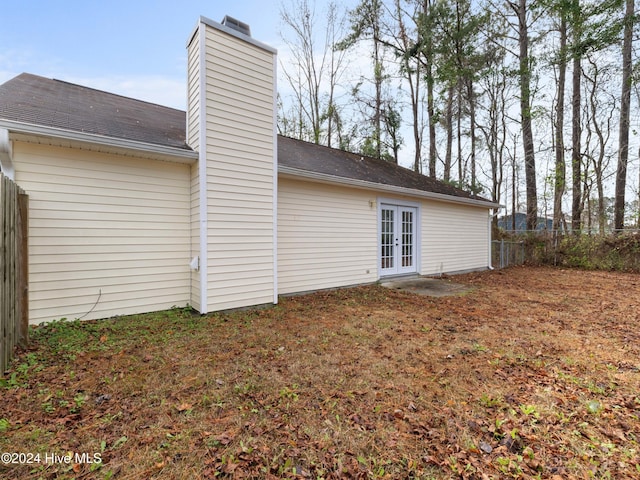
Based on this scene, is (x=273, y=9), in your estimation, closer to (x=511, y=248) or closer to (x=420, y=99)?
(x=420, y=99)

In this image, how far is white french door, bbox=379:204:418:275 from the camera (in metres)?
7.92

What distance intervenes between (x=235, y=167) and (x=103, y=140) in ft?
5.84

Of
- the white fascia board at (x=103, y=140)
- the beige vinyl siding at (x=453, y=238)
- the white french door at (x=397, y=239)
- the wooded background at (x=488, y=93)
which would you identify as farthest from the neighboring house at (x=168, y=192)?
the wooded background at (x=488, y=93)

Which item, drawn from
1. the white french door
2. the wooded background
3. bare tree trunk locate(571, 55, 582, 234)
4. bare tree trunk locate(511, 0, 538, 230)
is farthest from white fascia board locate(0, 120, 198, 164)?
bare tree trunk locate(571, 55, 582, 234)

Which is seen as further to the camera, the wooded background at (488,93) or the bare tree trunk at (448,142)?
the bare tree trunk at (448,142)

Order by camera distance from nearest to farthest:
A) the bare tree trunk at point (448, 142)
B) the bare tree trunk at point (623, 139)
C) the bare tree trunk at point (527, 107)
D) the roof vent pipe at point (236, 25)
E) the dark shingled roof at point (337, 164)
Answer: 1. the roof vent pipe at point (236, 25)
2. the dark shingled roof at point (337, 164)
3. the bare tree trunk at point (623, 139)
4. the bare tree trunk at point (527, 107)
5. the bare tree trunk at point (448, 142)

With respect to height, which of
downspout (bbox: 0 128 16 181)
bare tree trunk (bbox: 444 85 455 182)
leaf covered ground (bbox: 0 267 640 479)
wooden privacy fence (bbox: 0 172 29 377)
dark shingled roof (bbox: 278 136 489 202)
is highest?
bare tree trunk (bbox: 444 85 455 182)

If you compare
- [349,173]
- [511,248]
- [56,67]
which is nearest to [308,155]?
[349,173]

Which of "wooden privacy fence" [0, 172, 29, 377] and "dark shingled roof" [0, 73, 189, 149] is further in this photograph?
"dark shingled roof" [0, 73, 189, 149]

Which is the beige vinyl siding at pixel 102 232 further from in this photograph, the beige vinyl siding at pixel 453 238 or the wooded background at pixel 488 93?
the wooded background at pixel 488 93

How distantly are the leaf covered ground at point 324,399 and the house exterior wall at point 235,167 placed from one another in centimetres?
78

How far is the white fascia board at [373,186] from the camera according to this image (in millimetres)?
5805

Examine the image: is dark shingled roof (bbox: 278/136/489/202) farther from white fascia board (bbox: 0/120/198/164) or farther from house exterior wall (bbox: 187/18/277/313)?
white fascia board (bbox: 0/120/198/164)

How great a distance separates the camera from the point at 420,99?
632 inches
